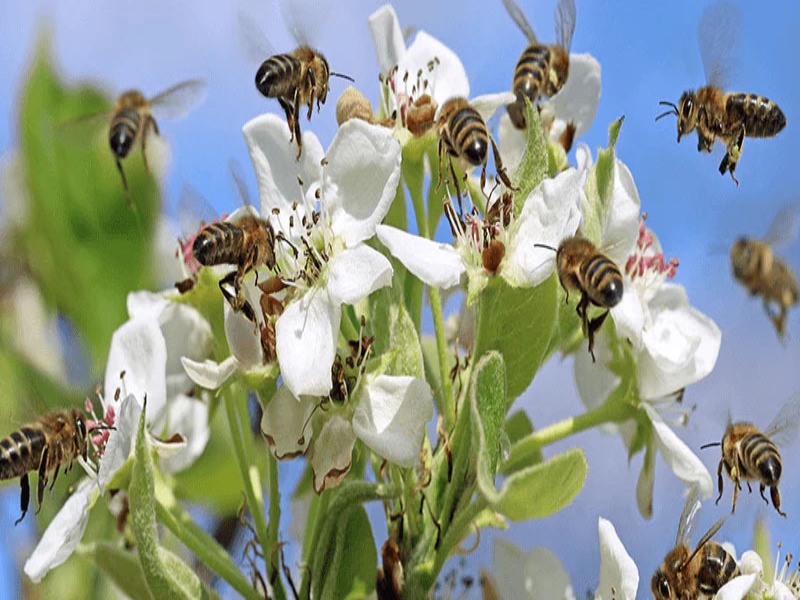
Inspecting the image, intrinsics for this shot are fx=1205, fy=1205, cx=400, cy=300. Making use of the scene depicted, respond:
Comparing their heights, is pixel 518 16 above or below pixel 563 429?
above

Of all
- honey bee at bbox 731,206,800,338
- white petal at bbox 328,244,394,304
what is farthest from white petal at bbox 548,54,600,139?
honey bee at bbox 731,206,800,338

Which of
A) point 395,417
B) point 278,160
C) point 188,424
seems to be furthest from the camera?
point 188,424

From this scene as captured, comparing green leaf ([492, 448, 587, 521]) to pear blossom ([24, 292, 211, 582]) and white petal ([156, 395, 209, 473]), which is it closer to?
pear blossom ([24, 292, 211, 582])

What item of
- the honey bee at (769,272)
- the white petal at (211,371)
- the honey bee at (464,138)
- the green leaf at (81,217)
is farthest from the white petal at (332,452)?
the honey bee at (769,272)

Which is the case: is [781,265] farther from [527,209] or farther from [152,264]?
[527,209]

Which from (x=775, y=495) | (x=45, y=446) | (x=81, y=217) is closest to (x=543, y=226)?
(x=775, y=495)

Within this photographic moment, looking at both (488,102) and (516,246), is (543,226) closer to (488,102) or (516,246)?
(516,246)

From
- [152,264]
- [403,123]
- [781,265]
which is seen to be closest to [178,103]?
[152,264]
